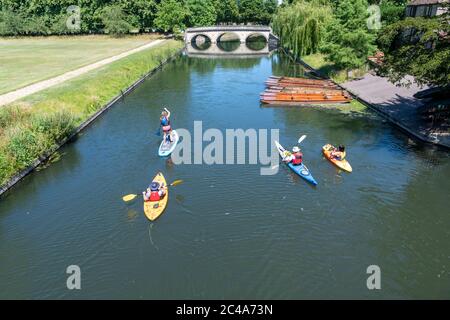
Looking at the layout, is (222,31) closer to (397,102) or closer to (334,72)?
(334,72)

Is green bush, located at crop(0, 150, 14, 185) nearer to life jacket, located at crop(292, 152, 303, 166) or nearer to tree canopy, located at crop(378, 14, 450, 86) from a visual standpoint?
life jacket, located at crop(292, 152, 303, 166)

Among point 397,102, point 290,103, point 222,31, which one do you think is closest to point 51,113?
point 290,103

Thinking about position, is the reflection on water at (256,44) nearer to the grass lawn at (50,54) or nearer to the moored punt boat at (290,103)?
the grass lawn at (50,54)

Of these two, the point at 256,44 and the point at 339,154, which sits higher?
the point at 256,44

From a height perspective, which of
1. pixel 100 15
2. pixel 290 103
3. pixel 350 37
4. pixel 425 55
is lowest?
pixel 290 103

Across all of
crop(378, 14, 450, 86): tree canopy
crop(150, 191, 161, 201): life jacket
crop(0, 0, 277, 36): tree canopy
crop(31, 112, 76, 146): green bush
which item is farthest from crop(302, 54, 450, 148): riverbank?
crop(0, 0, 277, 36): tree canopy
